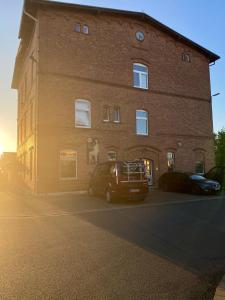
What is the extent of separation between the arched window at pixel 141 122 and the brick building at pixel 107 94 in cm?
8

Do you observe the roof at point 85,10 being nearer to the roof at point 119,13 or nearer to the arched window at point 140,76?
the roof at point 119,13

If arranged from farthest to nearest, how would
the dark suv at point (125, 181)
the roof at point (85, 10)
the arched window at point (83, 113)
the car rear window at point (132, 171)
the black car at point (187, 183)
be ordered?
the arched window at point (83, 113) < the roof at point (85, 10) < the black car at point (187, 183) < the car rear window at point (132, 171) < the dark suv at point (125, 181)

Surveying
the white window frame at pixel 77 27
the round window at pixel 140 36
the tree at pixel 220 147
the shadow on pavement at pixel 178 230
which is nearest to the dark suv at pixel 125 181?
the shadow on pavement at pixel 178 230

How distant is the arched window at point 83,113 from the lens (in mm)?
18734

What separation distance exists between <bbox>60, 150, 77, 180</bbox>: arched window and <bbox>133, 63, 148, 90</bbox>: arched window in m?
7.55

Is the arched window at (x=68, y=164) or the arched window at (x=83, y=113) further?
the arched window at (x=83, y=113)

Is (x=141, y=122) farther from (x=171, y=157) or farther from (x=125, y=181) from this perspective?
(x=125, y=181)

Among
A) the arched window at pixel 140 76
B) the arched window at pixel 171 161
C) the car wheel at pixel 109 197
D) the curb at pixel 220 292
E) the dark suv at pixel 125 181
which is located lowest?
the curb at pixel 220 292

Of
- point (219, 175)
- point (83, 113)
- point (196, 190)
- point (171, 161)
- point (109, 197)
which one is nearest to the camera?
point (109, 197)

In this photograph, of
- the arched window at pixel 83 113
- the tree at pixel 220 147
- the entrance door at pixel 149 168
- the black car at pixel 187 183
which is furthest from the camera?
the tree at pixel 220 147

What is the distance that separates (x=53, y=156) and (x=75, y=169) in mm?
1749

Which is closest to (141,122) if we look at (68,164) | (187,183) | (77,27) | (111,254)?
(187,183)

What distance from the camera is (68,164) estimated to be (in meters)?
18.1

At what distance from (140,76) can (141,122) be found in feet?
12.0
